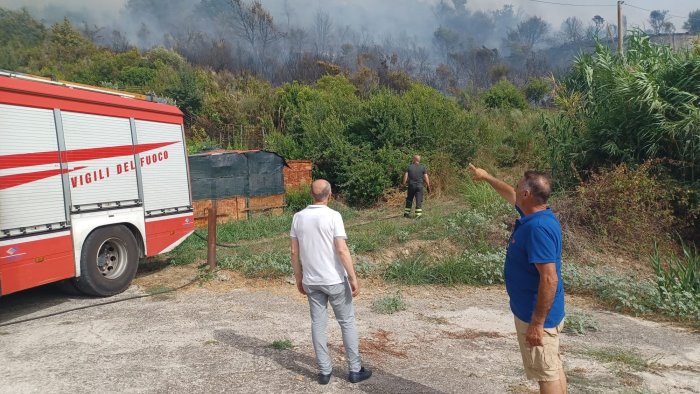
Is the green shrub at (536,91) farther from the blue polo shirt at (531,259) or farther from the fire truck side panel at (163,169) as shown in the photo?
the blue polo shirt at (531,259)

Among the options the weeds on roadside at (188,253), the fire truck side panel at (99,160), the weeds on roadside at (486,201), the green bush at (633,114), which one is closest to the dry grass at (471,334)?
the fire truck side panel at (99,160)

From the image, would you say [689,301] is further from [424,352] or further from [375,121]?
[375,121]

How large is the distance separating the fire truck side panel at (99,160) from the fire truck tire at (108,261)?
0.43 m

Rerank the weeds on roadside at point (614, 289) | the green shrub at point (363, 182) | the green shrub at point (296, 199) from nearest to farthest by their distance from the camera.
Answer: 1. the weeds on roadside at point (614, 289)
2. the green shrub at point (296, 199)
3. the green shrub at point (363, 182)

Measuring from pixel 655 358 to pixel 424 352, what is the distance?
230 cm

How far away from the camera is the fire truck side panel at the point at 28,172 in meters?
6.30

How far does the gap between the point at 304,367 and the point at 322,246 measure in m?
1.30

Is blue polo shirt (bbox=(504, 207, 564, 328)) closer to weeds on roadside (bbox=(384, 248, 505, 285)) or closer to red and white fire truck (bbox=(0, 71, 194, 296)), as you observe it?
weeds on roadside (bbox=(384, 248, 505, 285))

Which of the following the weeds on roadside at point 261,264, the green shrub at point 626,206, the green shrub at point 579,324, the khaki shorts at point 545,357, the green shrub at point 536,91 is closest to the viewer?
the khaki shorts at point 545,357

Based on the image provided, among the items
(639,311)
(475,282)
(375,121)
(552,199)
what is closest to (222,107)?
(375,121)

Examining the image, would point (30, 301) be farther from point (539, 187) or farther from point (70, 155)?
point (539, 187)

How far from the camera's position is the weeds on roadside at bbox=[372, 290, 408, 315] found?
6.96 m

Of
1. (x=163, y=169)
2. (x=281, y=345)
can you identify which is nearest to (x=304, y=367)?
(x=281, y=345)

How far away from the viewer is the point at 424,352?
5.53 metres
